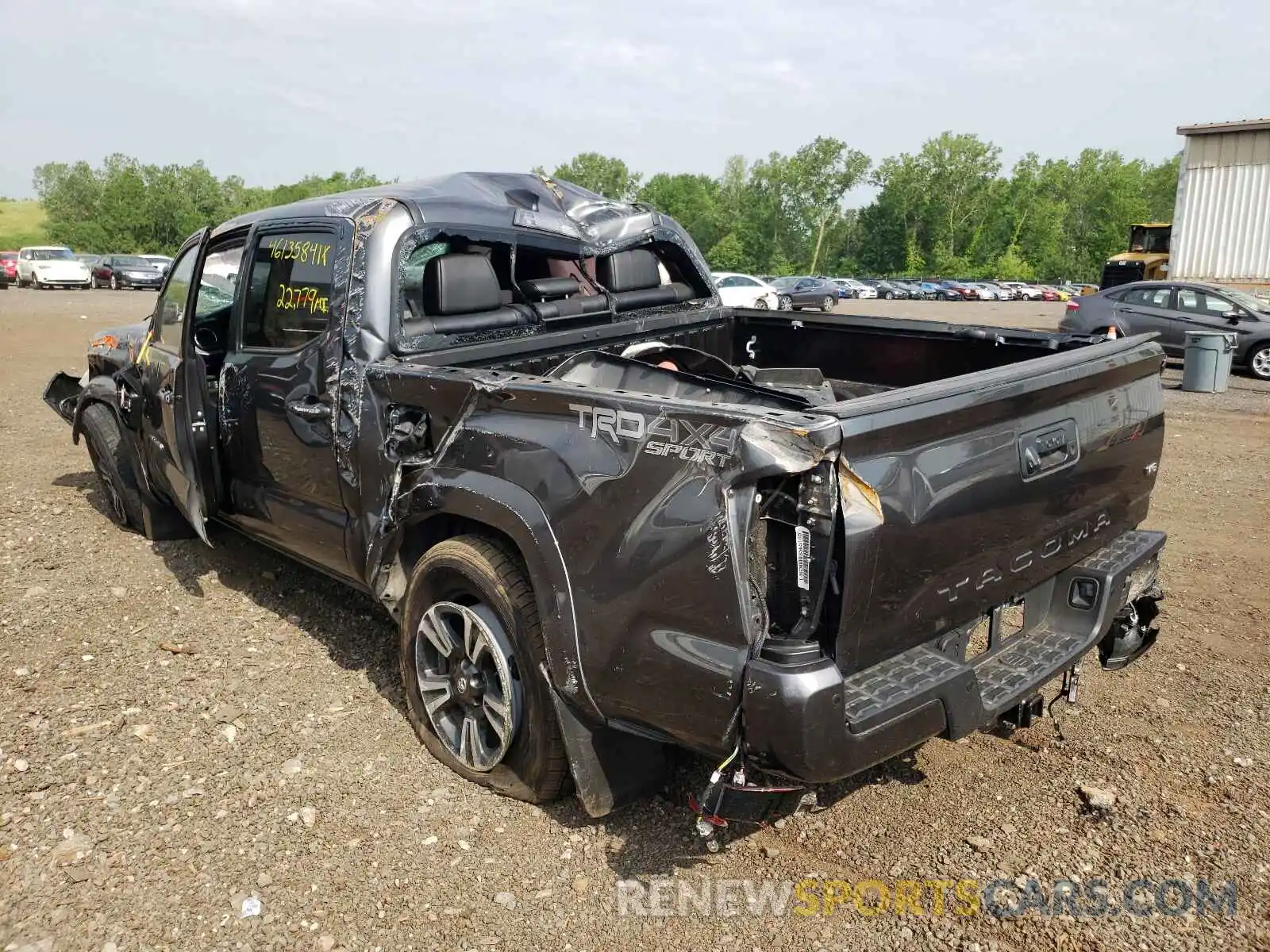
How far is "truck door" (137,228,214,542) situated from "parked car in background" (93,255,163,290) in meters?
33.2

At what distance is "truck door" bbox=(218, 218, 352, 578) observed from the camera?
3.69m

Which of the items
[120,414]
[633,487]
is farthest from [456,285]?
[120,414]

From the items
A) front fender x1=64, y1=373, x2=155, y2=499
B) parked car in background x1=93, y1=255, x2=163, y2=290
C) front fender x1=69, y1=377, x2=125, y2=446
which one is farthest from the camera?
parked car in background x1=93, y1=255, x2=163, y2=290

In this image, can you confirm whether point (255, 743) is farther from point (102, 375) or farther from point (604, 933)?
point (102, 375)

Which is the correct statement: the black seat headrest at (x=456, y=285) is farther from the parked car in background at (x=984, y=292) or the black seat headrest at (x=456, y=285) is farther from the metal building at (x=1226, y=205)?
the parked car in background at (x=984, y=292)

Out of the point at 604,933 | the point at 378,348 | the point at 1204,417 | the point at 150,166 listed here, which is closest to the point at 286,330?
the point at 378,348

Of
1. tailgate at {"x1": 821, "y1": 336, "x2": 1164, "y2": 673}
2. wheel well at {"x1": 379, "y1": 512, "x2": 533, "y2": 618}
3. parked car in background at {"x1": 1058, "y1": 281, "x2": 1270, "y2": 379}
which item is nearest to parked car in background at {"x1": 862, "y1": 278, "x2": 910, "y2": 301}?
parked car in background at {"x1": 1058, "y1": 281, "x2": 1270, "y2": 379}

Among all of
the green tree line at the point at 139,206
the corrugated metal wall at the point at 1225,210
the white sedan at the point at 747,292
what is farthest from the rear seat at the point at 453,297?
the green tree line at the point at 139,206

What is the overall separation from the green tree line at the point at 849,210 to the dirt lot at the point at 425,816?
2824 inches

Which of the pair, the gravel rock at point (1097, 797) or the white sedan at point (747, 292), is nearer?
the gravel rock at point (1097, 797)

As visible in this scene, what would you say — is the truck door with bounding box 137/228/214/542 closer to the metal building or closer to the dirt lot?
the dirt lot

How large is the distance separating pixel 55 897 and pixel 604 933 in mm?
1543

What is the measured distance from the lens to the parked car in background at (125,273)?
3500cm

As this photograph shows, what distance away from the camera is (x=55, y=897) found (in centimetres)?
273
